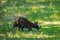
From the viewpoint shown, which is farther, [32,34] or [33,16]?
[33,16]

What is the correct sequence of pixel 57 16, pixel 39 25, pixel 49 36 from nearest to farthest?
pixel 49 36 < pixel 39 25 < pixel 57 16

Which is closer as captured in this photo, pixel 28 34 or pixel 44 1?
pixel 28 34

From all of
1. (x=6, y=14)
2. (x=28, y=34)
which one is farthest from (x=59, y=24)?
(x=6, y=14)

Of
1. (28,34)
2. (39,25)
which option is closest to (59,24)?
(39,25)

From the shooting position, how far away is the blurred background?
8.18 m

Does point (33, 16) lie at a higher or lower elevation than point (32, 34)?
higher

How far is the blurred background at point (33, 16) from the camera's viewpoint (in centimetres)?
818

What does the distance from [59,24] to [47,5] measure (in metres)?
1.97

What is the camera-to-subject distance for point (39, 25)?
878 cm

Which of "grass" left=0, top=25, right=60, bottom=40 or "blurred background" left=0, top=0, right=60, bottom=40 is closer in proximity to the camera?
"grass" left=0, top=25, right=60, bottom=40

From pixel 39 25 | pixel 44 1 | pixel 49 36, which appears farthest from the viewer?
pixel 44 1

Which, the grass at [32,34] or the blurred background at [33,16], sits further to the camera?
the blurred background at [33,16]

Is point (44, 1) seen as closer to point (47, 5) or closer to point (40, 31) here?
point (47, 5)

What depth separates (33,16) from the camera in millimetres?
9555
